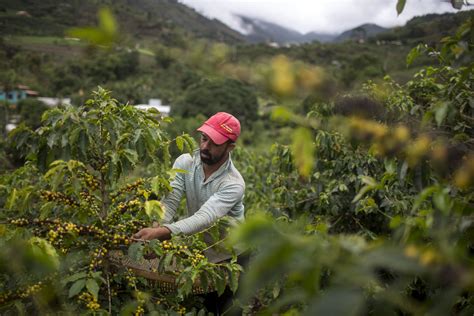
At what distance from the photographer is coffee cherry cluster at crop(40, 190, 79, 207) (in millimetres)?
1855

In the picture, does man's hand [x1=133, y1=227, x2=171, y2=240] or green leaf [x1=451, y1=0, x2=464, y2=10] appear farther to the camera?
man's hand [x1=133, y1=227, x2=171, y2=240]

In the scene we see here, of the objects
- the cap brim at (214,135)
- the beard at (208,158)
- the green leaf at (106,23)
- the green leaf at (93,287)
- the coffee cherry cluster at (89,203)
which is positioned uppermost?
the green leaf at (106,23)

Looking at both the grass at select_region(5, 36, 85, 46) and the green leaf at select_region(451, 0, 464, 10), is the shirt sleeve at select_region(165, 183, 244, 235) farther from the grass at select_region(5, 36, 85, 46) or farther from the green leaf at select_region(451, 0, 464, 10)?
the grass at select_region(5, 36, 85, 46)

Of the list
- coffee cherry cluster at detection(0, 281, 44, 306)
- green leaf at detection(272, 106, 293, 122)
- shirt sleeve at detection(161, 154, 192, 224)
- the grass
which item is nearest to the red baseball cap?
shirt sleeve at detection(161, 154, 192, 224)

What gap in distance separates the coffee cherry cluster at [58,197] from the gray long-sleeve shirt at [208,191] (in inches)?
→ 29.2

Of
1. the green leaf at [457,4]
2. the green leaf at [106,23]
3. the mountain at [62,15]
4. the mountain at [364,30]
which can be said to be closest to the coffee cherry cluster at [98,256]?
the green leaf at [106,23]

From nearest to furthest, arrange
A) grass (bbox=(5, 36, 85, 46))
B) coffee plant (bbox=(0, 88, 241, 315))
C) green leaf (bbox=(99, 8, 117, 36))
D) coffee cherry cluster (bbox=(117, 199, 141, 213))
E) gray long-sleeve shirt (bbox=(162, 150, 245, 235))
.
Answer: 1. green leaf (bbox=(99, 8, 117, 36))
2. coffee plant (bbox=(0, 88, 241, 315))
3. coffee cherry cluster (bbox=(117, 199, 141, 213))
4. gray long-sleeve shirt (bbox=(162, 150, 245, 235))
5. grass (bbox=(5, 36, 85, 46))

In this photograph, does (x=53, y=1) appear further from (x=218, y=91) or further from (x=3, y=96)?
(x=218, y=91)

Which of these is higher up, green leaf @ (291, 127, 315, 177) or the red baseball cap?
green leaf @ (291, 127, 315, 177)

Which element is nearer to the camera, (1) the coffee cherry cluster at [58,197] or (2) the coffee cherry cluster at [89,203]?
(1) the coffee cherry cluster at [58,197]

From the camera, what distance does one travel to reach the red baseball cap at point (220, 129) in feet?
9.09

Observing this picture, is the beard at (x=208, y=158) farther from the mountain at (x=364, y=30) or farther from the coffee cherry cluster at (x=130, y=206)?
the mountain at (x=364, y=30)

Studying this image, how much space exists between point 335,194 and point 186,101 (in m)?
31.3

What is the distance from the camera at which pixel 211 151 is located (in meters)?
2.83
